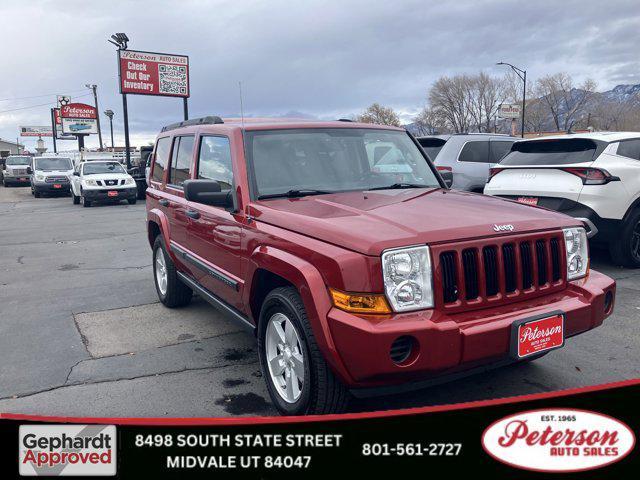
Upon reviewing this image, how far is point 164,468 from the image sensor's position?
2635 mm

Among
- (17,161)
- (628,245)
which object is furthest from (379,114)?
(628,245)

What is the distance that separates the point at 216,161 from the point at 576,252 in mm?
2725

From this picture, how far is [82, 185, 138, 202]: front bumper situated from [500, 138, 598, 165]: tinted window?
50.7ft

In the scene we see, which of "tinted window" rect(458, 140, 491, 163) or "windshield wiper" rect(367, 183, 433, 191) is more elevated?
"tinted window" rect(458, 140, 491, 163)

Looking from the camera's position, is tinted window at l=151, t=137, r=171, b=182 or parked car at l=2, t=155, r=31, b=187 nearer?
tinted window at l=151, t=137, r=171, b=182

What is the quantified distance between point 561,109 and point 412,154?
81.1 m

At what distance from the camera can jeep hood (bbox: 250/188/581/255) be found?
114 inches

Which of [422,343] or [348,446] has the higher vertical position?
[422,343]

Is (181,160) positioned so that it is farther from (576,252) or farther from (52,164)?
(52,164)

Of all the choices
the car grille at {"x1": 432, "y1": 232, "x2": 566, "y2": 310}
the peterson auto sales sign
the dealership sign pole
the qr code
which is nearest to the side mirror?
the car grille at {"x1": 432, "y1": 232, "x2": 566, "y2": 310}

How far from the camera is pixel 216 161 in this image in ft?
14.6

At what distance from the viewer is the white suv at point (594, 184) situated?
663 cm

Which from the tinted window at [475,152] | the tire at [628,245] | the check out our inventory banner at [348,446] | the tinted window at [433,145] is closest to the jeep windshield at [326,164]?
the check out our inventory banner at [348,446]

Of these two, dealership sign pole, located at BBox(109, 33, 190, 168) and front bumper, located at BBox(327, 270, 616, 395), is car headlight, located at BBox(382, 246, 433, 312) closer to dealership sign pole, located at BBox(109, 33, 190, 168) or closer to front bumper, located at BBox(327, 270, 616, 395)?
front bumper, located at BBox(327, 270, 616, 395)
